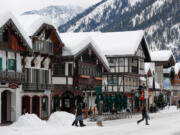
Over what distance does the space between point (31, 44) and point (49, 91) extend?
6697 millimetres

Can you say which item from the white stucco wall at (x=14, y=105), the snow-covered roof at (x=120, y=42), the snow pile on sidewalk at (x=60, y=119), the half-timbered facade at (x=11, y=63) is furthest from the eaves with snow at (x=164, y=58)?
the snow pile on sidewalk at (x=60, y=119)

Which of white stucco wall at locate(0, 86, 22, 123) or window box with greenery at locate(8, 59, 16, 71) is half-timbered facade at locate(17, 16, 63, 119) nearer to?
white stucco wall at locate(0, 86, 22, 123)

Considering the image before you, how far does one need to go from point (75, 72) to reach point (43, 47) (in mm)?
6980

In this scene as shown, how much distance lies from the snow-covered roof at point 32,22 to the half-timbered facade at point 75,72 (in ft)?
18.6

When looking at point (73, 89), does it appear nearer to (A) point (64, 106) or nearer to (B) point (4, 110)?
(A) point (64, 106)

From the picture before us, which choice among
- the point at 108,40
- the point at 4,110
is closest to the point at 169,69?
the point at 108,40

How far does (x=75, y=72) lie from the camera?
55531mm

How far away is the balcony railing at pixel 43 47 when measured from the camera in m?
48.2

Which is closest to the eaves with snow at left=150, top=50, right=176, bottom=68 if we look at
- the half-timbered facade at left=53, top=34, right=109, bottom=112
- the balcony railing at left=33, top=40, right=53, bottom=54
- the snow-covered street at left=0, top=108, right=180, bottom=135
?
the half-timbered facade at left=53, top=34, right=109, bottom=112

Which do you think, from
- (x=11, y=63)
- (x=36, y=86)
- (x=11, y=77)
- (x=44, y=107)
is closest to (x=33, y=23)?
(x=11, y=63)

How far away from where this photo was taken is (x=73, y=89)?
2153 inches

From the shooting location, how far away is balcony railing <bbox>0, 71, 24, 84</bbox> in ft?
134

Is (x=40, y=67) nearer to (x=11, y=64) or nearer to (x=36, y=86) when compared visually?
(x=36, y=86)

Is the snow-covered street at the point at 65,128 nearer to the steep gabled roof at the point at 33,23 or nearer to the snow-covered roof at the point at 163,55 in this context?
the steep gabled roof at the point at 33,23
